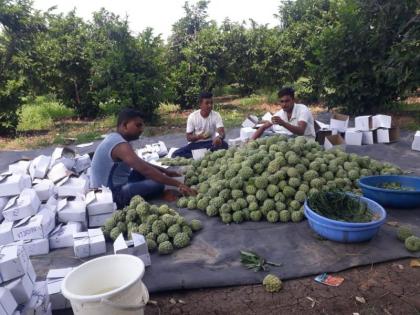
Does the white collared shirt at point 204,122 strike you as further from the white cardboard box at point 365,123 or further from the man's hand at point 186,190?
the white cardboard box at point 365,123

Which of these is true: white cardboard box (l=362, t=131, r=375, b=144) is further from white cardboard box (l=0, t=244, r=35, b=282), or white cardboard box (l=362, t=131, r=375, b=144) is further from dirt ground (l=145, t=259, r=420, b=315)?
white cardboard box (l=0, t=244, r=35, b=282)

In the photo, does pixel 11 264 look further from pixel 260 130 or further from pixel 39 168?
pixel 260 130

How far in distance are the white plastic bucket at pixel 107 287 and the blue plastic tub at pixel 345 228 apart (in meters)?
1.67

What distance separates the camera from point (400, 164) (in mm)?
5551

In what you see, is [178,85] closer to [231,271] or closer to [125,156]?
[125,156]

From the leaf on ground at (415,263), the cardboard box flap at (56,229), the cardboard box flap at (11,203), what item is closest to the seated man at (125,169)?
the cardboard box flap at (56,229)

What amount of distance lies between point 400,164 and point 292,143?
2234 mm

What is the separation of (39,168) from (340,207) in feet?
12.5

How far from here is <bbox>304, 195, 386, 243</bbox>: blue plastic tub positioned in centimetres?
309

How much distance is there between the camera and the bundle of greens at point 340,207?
131 inches

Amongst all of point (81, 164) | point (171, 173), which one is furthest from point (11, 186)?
point (171, 173)

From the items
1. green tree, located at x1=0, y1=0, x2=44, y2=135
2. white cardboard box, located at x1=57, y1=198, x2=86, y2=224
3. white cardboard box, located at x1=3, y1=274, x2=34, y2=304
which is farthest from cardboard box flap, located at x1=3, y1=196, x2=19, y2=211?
green tree, located at x1=0, y1=0, x2=44, y2=135

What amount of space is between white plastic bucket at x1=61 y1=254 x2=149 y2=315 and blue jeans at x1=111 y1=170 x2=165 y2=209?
2018mm

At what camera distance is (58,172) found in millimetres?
4859
